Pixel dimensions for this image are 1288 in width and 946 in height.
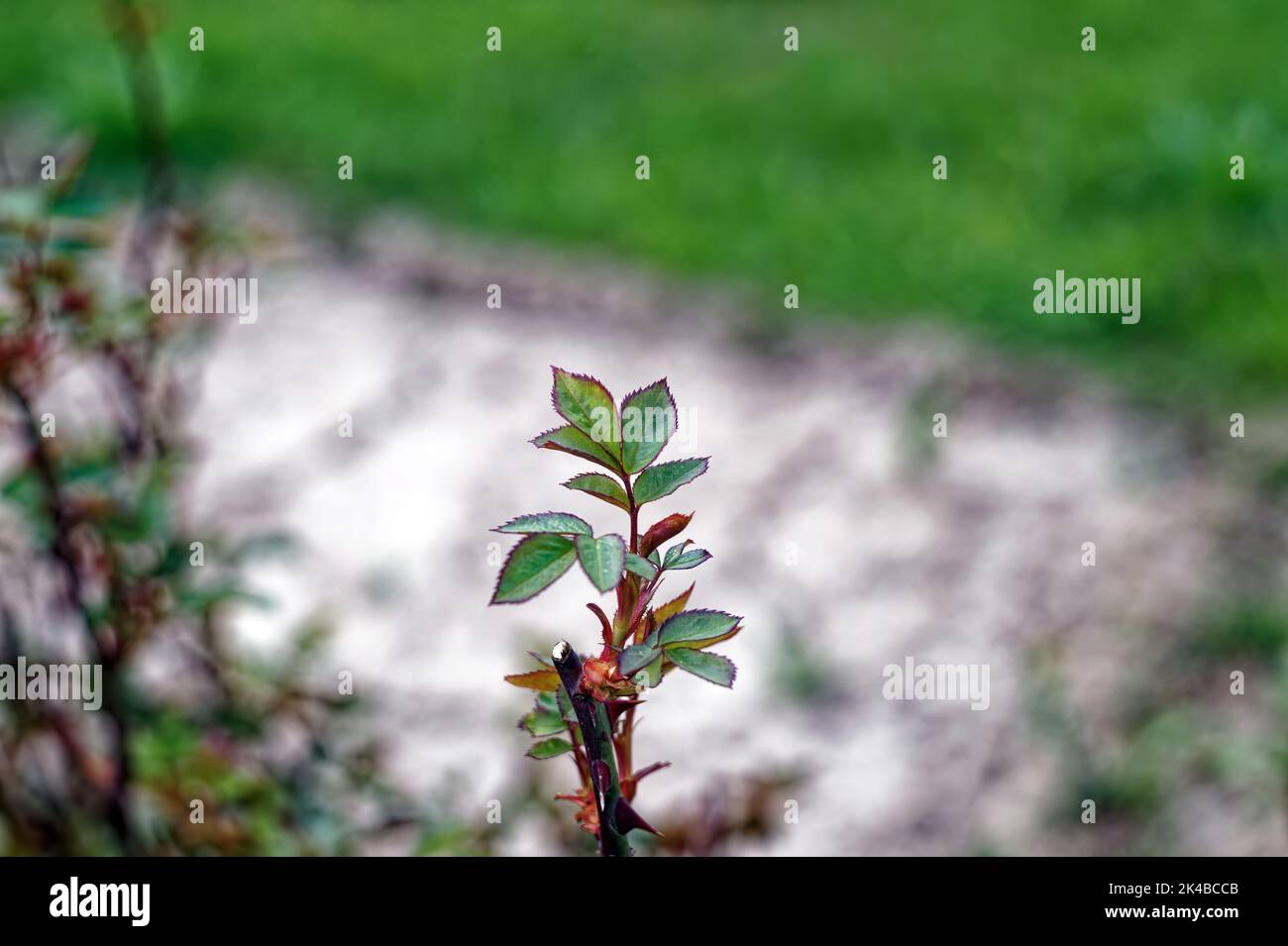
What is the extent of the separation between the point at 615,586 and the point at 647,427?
90 mm

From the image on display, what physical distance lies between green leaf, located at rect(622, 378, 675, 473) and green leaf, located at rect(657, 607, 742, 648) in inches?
3.0

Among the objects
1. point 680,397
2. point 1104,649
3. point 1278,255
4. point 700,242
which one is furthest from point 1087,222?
point 1104,649

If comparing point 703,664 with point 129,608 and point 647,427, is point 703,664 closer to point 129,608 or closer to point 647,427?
point 647,427

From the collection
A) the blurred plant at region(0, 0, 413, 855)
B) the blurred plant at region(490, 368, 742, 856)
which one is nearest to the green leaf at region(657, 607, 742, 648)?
the blurred plant at region(490, 368, 742, 856)

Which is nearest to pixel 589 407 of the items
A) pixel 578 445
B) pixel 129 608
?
pixel 578 445

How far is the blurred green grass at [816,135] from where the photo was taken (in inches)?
155

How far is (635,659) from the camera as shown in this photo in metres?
0.65

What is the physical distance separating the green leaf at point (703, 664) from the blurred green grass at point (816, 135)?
10.2 ft

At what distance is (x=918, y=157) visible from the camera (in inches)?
182

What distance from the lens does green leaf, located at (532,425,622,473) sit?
2.23 ft

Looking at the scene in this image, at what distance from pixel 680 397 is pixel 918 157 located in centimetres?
146

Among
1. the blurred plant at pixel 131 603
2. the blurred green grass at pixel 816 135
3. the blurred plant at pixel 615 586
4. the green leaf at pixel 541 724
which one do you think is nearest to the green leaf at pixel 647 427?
the blurred plant at pixel 615 586

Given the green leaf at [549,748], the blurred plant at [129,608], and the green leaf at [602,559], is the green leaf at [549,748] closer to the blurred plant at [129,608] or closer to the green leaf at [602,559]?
the green leaf at [602,559]

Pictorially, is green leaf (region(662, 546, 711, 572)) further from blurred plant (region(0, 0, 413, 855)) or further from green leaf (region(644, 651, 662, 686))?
blurred plant (region(0, 0, 413, 855))
